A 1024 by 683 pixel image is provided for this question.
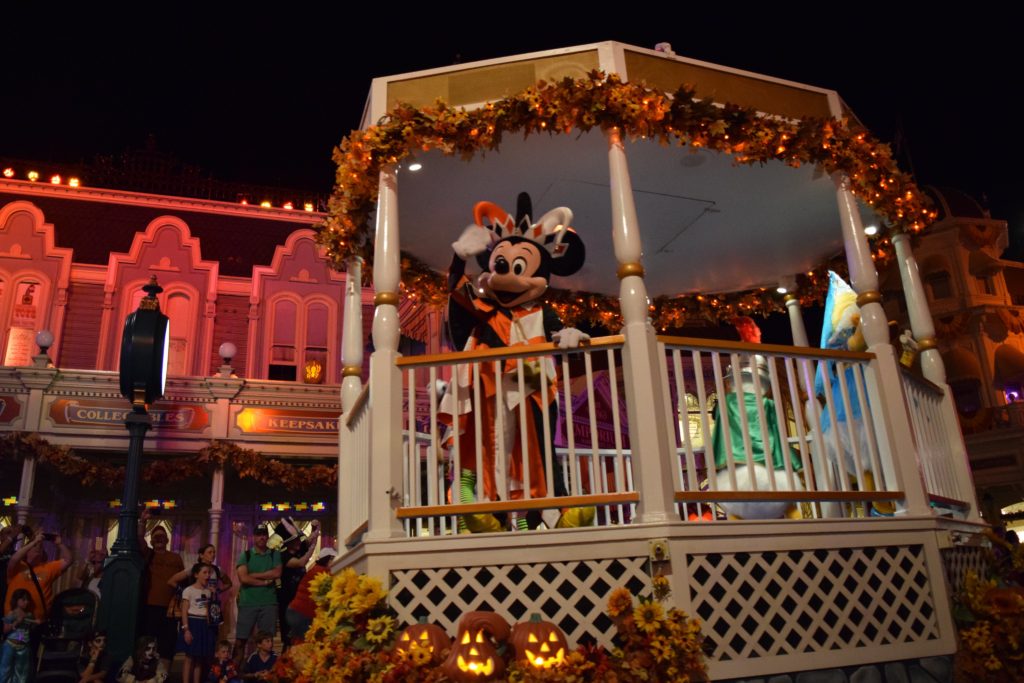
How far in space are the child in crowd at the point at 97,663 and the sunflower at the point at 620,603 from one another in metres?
5.60

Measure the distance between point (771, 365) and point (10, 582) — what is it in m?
7.37

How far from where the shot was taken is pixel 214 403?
48.2ft

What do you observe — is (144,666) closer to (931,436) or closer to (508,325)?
(508,325)

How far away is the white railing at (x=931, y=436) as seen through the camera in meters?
5.39

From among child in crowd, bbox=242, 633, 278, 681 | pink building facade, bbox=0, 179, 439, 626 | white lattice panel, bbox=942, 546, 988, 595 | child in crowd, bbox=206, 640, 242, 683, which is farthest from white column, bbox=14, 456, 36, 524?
white lattice panel, bbox=942, 546, 988, 595


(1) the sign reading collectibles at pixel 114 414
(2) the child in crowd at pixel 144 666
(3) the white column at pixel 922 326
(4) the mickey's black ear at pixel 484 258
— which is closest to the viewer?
(4) the mickey's black ear at pixel 484 258

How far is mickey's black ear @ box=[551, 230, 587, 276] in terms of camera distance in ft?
20.0

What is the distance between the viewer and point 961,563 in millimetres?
5055

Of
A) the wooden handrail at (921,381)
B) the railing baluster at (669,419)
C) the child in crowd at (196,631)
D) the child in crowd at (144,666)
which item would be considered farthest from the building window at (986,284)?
the child in crowd at (144,666)

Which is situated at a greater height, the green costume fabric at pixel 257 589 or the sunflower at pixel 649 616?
the green costume fabric at pixel 257 589

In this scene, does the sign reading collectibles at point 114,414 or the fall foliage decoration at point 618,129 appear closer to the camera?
the fall foliage decoration at point 618,129

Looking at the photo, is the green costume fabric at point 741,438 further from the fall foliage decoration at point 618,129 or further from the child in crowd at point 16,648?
the child in crowd at point 16,648

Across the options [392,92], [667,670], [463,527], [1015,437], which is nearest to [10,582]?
[463,527]

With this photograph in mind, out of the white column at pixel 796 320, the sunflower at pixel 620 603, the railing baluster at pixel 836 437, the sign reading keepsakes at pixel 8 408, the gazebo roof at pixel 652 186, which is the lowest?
the sunflower at pixel 620 603
